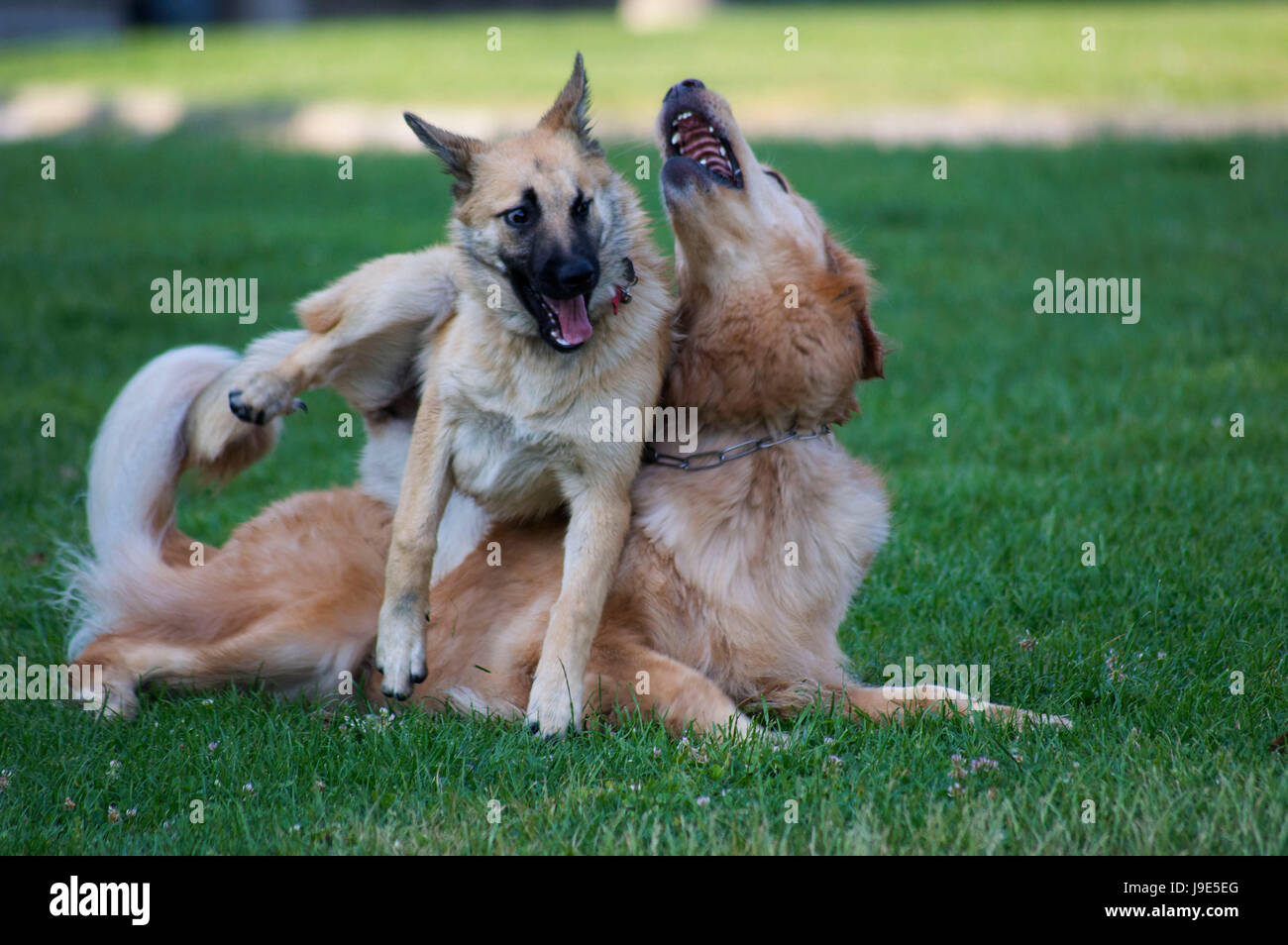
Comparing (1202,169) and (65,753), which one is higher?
(1202,169)

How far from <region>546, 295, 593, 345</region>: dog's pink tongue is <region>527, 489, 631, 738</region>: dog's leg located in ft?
1.44

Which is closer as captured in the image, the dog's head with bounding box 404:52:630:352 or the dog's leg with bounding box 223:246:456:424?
the dog's head with bounding box 404:52:630:352

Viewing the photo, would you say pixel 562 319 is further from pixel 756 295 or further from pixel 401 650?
pixel 401 650

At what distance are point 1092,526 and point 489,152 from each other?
288 centimetres

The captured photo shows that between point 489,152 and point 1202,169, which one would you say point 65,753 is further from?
point 1202,169

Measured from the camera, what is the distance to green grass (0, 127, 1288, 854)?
3.19 m

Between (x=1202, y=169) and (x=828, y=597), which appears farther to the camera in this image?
(x=1202, y=169)

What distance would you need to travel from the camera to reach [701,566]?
3.76m

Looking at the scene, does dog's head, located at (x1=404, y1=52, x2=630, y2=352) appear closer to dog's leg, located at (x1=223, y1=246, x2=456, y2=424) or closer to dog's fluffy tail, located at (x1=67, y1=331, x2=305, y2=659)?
dog's leg, located at (x1=223, y1=246, x2=456, y2=424)

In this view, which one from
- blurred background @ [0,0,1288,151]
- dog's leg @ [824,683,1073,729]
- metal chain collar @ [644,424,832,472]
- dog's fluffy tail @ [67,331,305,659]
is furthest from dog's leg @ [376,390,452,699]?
blurred background @ [0,0,1288,151]

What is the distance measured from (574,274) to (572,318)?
0.14 m

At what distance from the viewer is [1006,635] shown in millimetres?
4441

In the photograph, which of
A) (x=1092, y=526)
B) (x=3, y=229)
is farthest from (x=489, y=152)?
(x=3, y=229)

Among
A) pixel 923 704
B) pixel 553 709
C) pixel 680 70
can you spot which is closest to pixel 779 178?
pixel 923 704
